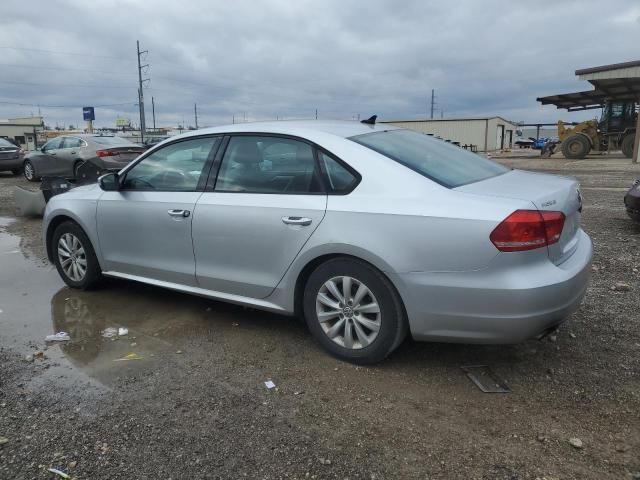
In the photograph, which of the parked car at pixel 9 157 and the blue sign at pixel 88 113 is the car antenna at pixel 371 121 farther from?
the blue sign at pixel 88 113

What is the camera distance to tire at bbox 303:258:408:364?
3094mm

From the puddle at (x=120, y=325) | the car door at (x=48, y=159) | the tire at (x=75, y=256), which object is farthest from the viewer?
the car door at (x=48, y=159)

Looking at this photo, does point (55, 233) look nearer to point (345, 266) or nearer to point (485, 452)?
point (345, 266)

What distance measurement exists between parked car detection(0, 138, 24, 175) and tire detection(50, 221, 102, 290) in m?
14.8

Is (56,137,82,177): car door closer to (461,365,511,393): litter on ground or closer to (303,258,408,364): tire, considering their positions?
(303,258,408,364): tire

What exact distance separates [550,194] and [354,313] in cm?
137

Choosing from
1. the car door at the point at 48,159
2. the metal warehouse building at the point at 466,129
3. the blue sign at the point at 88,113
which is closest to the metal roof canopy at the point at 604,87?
the metal warehouse building at the point at 466,129

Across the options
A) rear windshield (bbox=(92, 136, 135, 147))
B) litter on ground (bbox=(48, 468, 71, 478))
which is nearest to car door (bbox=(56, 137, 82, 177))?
rear windshield (bbox=(92, 136, 135, 147))

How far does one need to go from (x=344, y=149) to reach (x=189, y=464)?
6.73 feet

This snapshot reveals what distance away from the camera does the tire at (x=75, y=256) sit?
4789mm

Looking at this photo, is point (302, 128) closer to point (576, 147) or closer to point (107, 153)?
point (107, 153)

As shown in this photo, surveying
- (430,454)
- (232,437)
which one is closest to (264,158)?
(232,437)

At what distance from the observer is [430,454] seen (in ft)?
8.12

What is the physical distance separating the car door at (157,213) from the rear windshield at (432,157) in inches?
51.7
